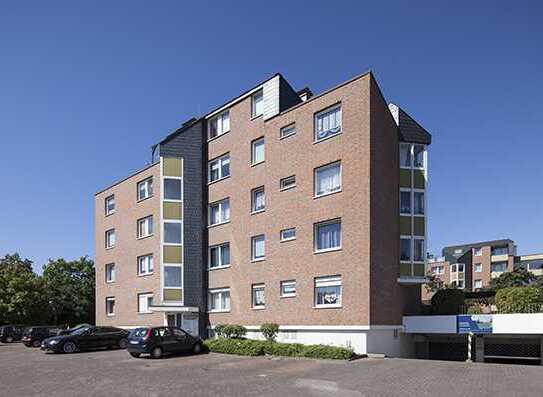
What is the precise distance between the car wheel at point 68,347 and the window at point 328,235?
14.5m

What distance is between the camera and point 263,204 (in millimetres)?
30844

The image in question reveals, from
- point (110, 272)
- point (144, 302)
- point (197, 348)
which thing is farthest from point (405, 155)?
point (110, 272)

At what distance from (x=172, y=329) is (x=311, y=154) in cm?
1080

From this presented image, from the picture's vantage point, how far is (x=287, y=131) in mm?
29875

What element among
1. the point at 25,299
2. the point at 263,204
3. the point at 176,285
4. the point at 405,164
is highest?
the point at 405,164

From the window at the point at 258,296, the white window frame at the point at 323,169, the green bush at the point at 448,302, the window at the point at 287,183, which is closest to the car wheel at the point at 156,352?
the window at the point at 258,296

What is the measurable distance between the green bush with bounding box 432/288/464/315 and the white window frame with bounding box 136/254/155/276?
17559 mm

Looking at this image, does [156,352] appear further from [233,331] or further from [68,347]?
[68,347]

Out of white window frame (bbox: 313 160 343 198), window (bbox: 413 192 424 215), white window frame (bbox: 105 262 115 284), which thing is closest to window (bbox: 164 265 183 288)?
white window frame (bbox: 105 262 115 284)

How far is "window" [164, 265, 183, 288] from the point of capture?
34.1 metres

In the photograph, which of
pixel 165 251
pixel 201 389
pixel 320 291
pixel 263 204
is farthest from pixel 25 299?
pixel 201 389

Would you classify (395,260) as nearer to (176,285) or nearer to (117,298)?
(176,285)

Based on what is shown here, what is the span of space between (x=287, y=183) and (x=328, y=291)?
6.21m

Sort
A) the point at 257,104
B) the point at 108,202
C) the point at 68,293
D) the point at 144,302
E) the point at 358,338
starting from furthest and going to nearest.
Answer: the point at 68,293
the point at 108,202
the point at 144,302
the point at 257,104
the point at 358,338
